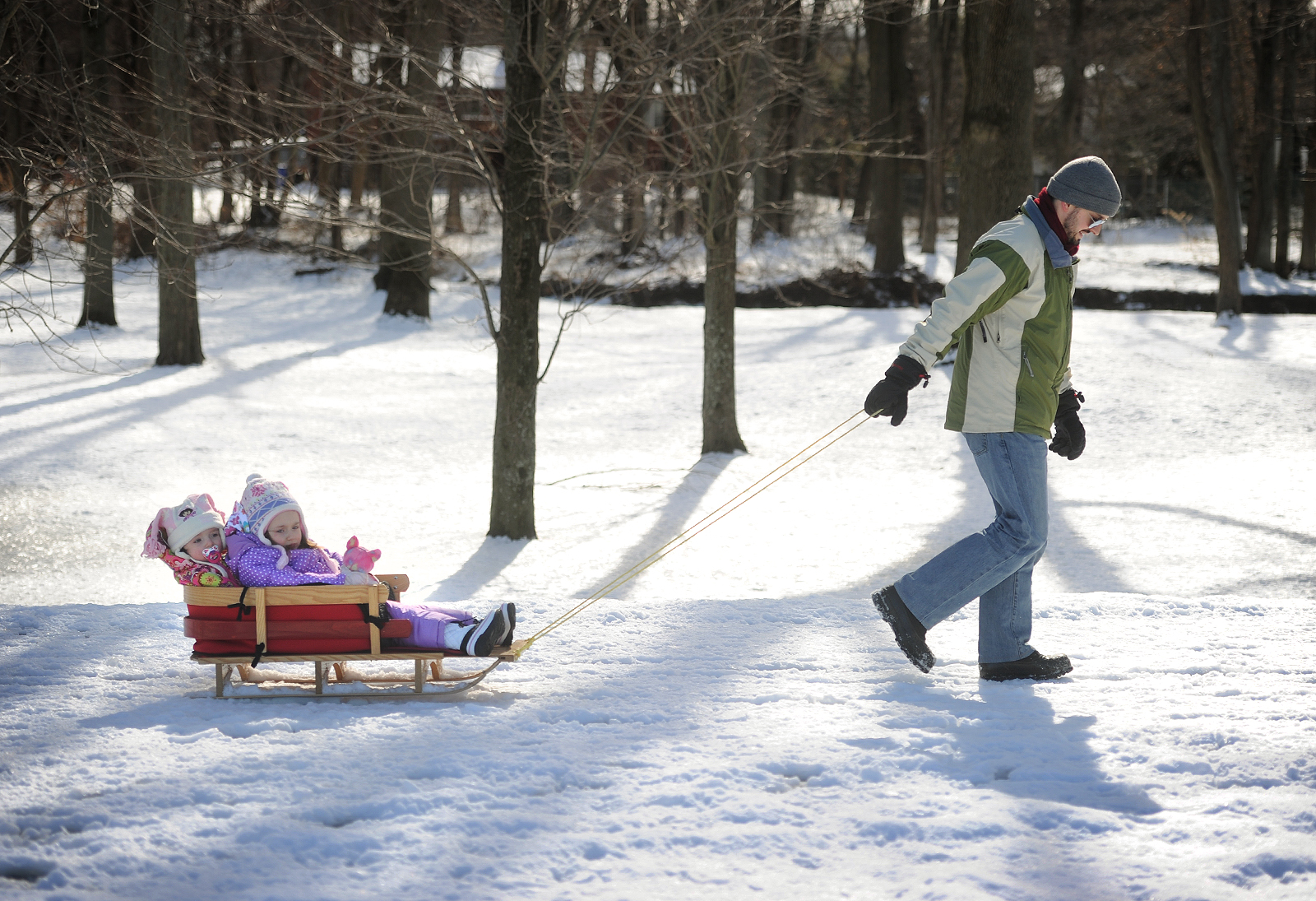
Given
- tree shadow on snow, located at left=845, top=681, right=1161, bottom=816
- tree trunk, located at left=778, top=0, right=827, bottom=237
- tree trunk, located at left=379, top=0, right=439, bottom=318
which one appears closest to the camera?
tree shadow on snow, located at left=845, top=681, right=1161, bottom=816

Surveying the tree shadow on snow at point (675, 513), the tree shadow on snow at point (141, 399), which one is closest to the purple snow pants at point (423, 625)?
the tree shadow on snow at point (675, 513)

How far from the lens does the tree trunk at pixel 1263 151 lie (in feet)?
69.5

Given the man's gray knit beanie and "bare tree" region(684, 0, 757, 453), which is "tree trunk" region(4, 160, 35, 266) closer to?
"bare tree" region(684, 0, 757, 453)

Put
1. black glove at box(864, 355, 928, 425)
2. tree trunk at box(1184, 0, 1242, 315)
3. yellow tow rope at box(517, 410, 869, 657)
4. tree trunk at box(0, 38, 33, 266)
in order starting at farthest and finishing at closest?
tree trunk at box(1184, 0, 1242, 315), tree trunk at box(0, 38, 33, 266), yellow tow rope at box(517, 410, 869, 657), black glove at box(864, 355, 928, 425)

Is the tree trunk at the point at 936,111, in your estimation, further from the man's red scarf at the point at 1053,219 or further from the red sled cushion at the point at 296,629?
the red sled cushion at the point at 296,629

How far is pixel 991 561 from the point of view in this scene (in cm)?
415

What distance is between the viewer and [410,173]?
316 inches

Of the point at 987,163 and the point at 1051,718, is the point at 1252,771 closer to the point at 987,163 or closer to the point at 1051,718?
the point at 1051,718

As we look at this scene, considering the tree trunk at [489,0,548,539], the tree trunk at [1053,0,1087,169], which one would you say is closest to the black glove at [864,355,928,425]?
the tree trunk at [489,0,548,539]

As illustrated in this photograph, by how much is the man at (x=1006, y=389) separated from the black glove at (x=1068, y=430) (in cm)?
27

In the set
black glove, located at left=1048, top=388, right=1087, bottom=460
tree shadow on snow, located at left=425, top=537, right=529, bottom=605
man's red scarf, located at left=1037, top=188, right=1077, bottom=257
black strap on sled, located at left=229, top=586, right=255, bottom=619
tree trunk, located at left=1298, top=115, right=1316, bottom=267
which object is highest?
tree trunk, located at left=1298, top=115, right=1316, bottom=267

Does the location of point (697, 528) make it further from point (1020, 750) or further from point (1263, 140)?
point (1263, 140)

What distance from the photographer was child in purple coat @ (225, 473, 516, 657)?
4.10 metres

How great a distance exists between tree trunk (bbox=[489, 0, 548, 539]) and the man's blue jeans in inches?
154
